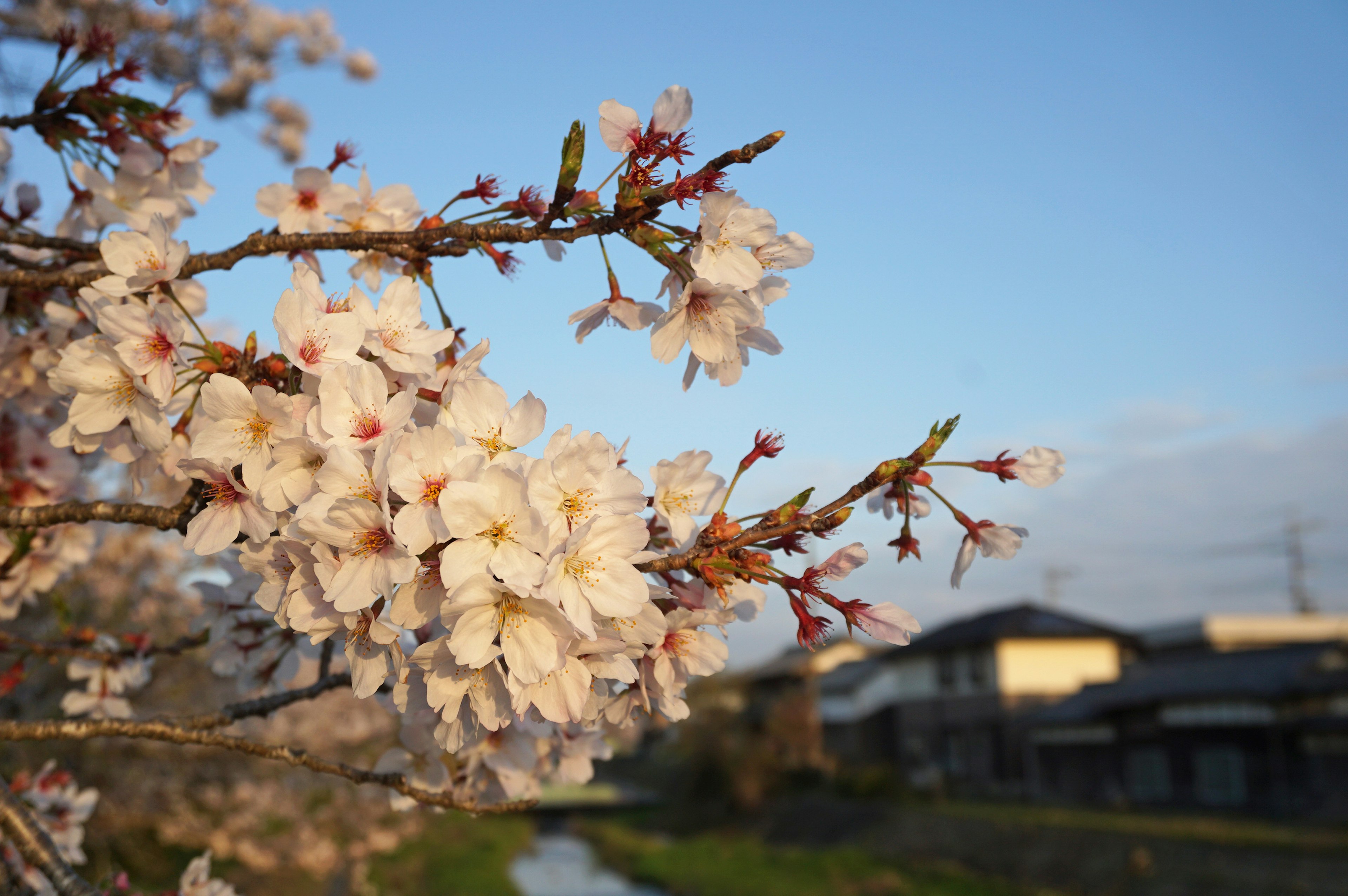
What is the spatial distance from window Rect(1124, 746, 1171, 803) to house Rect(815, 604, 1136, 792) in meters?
2.93

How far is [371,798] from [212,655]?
11211mm

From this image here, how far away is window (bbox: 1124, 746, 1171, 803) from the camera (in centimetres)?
1781

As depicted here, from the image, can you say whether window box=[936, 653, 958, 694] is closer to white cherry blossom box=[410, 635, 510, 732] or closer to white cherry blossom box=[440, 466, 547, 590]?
white cherry blossom box=[410, 635, 510, 732]

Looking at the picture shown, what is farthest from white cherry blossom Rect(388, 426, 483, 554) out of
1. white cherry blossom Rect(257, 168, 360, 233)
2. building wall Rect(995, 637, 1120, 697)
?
building wall Rect(995, 637, 1120, 697)

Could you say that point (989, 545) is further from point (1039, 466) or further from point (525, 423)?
point (525, 423)

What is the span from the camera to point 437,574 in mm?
1228

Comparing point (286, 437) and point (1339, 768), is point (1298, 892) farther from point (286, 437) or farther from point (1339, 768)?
point (286, 437)

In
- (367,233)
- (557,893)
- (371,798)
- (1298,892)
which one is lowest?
(557,893)

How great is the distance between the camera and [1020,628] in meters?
24.1

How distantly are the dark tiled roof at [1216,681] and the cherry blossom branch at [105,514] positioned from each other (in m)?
17.1

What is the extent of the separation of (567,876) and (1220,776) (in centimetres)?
1598

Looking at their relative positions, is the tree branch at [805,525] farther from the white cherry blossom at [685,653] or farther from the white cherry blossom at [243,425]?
the white cherry blossom at [243,425]

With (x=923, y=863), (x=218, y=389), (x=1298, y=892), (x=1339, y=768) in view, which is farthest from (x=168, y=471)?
(x=923, y=863)

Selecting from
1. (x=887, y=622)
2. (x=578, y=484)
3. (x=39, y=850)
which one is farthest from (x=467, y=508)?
(x=39, y=850)
